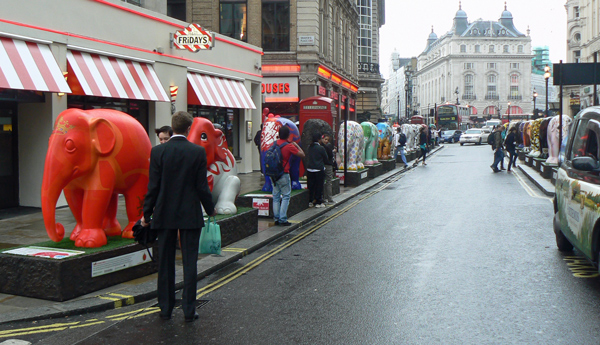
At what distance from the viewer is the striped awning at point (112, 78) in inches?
547

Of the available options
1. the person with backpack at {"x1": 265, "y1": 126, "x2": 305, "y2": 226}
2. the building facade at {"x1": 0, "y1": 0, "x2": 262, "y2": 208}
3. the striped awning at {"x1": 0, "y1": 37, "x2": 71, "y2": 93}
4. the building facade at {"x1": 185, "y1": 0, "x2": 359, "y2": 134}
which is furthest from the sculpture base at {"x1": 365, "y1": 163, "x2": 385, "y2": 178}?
the striped awning at {"x1": 0, "y1": 37, "x2": 71, "y2": 93}

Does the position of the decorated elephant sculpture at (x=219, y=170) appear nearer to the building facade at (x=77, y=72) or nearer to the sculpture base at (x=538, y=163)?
the building facade at (x=77, y=72)

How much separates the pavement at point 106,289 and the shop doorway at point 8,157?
0.52 metres

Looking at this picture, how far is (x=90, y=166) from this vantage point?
23.7 ft

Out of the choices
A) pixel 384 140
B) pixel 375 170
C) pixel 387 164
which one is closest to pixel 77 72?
pixel 375 170

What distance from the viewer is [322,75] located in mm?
35094

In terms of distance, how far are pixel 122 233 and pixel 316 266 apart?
2.68 m

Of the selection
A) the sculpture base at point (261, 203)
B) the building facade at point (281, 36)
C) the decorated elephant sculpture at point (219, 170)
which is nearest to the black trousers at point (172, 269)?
the decorated elephant sculpture at point (219, 170)

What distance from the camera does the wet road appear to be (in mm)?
5582

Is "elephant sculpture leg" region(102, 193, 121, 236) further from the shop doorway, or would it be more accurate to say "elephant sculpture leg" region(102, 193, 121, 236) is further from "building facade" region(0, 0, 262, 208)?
the shop doorway

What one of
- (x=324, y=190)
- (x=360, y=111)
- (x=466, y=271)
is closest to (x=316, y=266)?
(x=466, y=271)

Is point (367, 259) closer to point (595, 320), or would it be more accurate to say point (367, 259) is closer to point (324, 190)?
point (595, 320)

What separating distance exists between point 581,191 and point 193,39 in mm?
12992

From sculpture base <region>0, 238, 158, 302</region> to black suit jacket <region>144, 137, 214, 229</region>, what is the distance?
129 centimetres
